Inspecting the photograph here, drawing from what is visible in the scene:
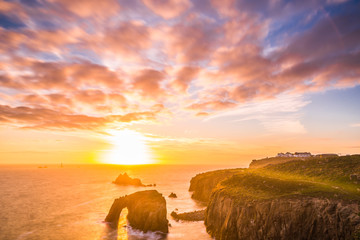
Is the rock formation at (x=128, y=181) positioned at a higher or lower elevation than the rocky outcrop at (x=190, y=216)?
higher

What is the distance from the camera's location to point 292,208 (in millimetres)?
37094

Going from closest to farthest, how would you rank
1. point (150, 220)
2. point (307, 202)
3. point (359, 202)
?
1. point (359, 202)
2. point (307, 202)
3. point (150, 220)

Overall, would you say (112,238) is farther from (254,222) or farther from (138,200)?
(254,222)

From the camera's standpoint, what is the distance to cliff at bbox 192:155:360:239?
1313 inches

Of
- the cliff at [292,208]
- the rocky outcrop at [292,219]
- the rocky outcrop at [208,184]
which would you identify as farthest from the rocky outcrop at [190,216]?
the rocky outcrop at [208,184]

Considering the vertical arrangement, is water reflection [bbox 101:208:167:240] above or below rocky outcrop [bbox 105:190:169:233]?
below

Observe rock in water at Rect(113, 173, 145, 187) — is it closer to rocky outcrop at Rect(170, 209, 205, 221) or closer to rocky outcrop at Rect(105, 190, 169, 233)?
rocky outcrop at Rect(170, 209, 205, 221)

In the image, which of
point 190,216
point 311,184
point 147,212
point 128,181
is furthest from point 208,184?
point 128,181

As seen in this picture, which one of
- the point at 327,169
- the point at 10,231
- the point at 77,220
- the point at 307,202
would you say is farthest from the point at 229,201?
the point at 10,231

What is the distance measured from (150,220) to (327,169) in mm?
50960

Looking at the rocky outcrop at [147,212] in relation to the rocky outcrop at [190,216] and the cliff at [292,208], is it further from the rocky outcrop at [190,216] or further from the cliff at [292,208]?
the cliff at [292,208]

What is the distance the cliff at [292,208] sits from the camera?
33.3m

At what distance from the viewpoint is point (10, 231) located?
184ft

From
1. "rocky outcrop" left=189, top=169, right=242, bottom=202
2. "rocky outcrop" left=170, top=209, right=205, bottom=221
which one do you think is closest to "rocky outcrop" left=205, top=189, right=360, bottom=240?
"rocky outcrop" left=170, top=209, right=205, bottom=221
